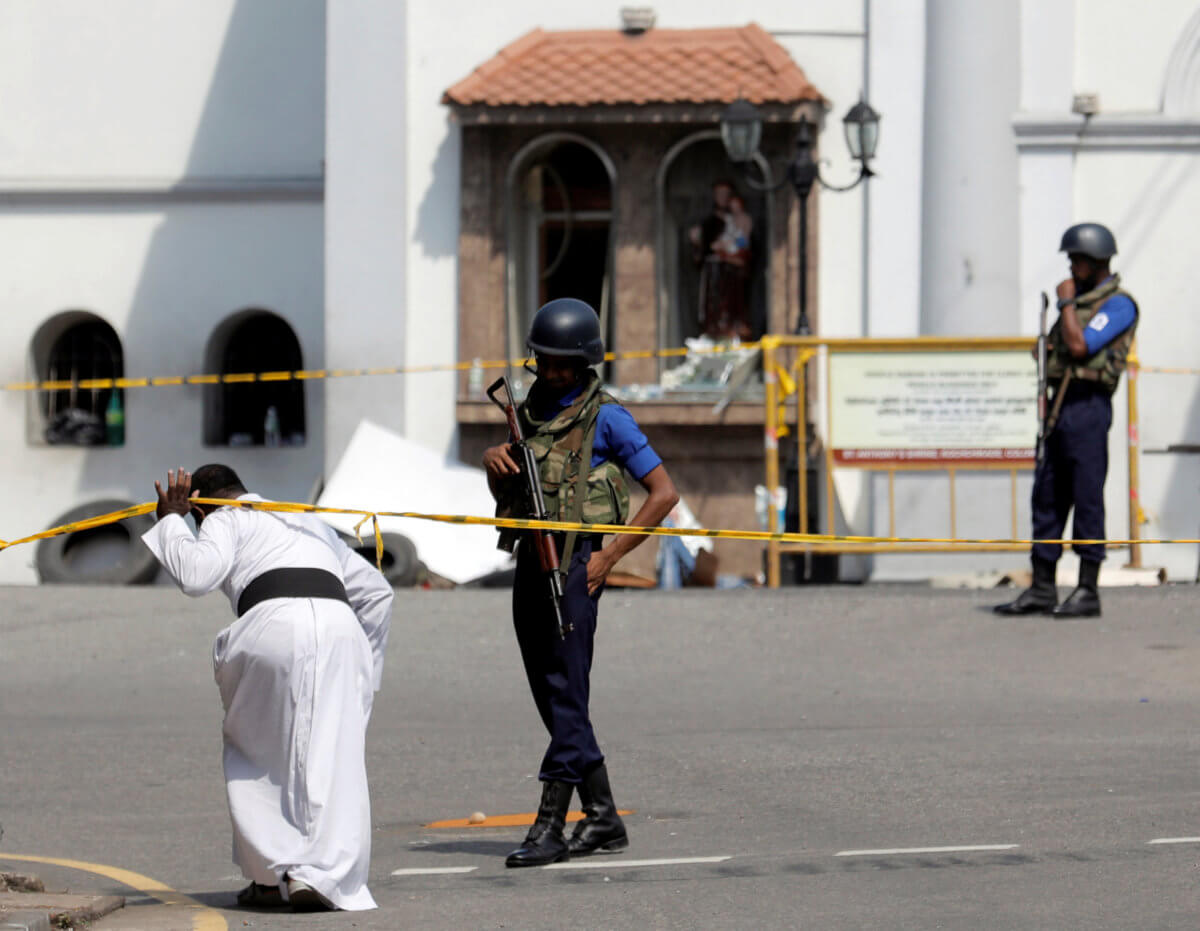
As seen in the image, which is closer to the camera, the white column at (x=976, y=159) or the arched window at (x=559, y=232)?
the white column at (x=976, y=159)

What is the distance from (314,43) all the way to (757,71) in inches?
218

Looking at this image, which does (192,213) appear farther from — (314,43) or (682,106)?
(682,106)

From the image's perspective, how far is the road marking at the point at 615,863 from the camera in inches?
276

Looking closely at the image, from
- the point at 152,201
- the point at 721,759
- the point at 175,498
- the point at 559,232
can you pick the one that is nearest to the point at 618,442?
the point at 175,498

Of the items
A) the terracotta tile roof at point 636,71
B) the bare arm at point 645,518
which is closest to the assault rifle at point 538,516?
the bare arm at point 645,518

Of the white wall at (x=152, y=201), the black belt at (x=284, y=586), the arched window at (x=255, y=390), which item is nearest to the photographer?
the black belt at (x=284, y=586)

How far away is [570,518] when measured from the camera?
707 cm

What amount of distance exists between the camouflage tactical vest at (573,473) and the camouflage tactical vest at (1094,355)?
5.61 m

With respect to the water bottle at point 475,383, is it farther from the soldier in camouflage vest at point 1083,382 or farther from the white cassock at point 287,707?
the white cassock at point 287,707

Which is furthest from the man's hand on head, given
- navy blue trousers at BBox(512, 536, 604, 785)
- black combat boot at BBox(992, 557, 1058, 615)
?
black combat boot at BBox(992, 557, 1058, 615)

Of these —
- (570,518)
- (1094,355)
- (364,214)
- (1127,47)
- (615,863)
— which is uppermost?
(1127,47)

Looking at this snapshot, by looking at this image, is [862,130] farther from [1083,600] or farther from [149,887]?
[149,887]

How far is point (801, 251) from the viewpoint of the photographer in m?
18.4

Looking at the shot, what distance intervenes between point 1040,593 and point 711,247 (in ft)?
26.0
